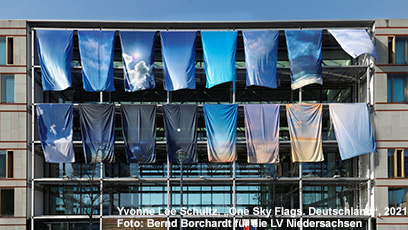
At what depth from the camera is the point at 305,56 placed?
3459cm

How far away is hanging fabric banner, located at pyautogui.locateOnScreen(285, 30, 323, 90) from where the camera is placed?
113 ft

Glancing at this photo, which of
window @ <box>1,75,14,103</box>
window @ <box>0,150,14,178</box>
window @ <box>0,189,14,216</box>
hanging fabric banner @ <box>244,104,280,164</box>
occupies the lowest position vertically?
window @ <box>0,189,14,216</box>

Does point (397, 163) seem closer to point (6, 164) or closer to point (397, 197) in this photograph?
point (397, 197)

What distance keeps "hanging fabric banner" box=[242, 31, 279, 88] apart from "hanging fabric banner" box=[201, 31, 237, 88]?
108cm

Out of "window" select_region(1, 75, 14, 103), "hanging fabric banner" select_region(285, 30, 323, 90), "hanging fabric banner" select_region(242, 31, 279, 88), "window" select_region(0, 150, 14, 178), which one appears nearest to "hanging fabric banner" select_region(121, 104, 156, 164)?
"hanging fabric banner" select_region(242, 31, 279, 88)

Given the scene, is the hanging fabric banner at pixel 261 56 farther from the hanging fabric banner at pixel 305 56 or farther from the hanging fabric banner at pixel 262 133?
the hanging fabric banner at pixel 262 133

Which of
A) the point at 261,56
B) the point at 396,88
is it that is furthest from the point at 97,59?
the point at 396,88

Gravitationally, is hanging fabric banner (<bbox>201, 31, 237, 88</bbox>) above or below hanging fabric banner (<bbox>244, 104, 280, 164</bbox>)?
above

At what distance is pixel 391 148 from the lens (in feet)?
113

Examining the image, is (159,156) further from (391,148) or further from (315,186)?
(391,148)

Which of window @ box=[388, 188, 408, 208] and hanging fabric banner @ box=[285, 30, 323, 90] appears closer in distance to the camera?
window @ box=[388, 188, 408, 208]

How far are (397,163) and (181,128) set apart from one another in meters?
16.0

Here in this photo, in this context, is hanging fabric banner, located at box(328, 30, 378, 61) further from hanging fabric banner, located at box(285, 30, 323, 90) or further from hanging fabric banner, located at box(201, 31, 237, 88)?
hanging fabric banner, located at box(201, 31, 237, 88)

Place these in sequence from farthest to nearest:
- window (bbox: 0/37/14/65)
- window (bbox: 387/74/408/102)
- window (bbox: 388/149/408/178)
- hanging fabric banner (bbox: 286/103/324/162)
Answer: window (bbox: 0/37/14/65) < window (bbox: 387/74/408/102) < hanging fabric banner (bbox: 286/103/324/162) < window (bbox: 388/149/408/178)
